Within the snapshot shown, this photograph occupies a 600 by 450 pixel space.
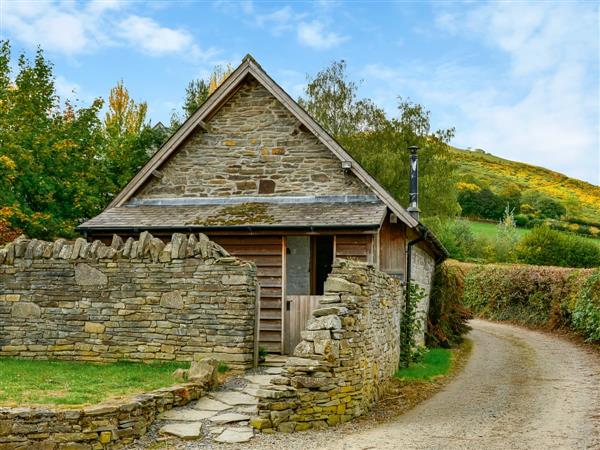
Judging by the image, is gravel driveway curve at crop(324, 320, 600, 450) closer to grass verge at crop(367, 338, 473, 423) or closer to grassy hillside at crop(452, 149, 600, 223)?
grass verge at crop(367, 338, 473, 423)

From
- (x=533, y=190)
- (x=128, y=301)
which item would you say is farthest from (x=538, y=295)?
(x=533, y=190)

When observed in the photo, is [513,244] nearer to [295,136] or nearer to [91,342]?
[295,136]

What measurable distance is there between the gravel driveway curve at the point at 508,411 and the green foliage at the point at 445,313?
2.13 meters

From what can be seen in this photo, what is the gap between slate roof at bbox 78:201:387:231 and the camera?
47.3 ft

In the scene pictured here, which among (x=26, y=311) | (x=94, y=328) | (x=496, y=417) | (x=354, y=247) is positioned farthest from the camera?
(x=354, y=247)

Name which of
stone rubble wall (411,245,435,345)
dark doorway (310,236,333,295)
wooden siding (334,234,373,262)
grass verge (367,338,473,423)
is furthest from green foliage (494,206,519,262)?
wooden siding (334,234,373,262)

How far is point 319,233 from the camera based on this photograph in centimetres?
1444

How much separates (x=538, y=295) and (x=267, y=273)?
15.6m

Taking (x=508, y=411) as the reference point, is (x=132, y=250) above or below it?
above

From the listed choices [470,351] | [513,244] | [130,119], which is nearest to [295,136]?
[470,351]

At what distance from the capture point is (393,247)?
16.5 meters

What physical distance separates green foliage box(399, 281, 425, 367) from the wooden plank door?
2281 mm

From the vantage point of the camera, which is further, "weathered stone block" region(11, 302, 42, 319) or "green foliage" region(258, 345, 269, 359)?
"green foliage" region(258, 345, 269, 359)

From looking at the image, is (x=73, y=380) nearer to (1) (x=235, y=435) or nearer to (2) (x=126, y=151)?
(1) (x=235, y=435)
